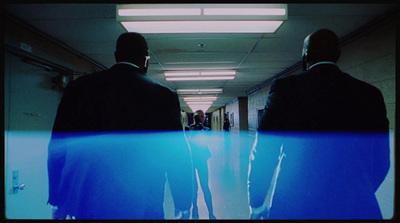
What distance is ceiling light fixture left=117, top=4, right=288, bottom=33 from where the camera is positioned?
1.91m

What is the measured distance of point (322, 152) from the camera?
32.8 inches

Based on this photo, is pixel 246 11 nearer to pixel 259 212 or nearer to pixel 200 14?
pixel 200 14

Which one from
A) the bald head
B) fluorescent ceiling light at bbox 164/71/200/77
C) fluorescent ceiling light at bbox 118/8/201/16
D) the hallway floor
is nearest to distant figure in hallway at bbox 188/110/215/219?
the hallway floor

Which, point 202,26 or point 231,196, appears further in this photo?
point 231,196

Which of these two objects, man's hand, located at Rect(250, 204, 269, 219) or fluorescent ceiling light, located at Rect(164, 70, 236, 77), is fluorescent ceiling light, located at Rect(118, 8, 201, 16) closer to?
man's hand, located at Rect(250, 204, 269, 219)

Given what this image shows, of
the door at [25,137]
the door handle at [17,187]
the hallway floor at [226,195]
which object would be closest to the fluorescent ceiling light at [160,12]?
the door at [25,137]

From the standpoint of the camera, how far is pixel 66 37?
2.82 m

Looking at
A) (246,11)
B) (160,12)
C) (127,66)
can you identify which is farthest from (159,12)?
(127,66)

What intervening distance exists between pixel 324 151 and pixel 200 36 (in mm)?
2421

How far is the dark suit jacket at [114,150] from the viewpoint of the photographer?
87 centimetres

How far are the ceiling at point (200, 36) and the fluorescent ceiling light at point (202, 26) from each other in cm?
21

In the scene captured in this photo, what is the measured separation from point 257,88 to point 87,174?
7.52m

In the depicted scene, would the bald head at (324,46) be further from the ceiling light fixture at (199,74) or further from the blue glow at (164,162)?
the ceiling light fixture at (199,74)

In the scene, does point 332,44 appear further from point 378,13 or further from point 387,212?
point 387,212
